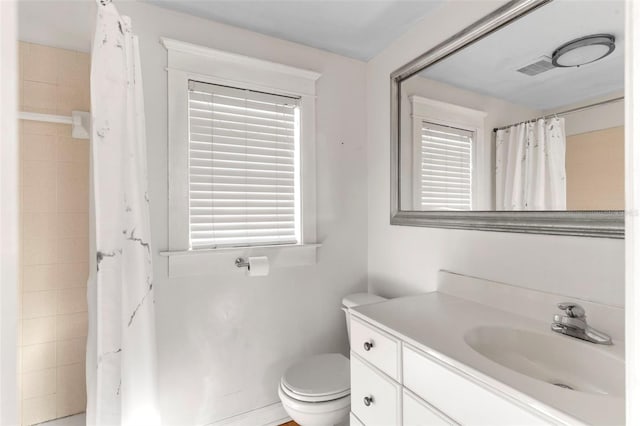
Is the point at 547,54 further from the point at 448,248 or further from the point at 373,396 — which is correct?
the point at 373,396

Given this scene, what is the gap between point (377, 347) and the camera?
1139mm

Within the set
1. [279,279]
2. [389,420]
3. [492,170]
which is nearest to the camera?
[389,420]

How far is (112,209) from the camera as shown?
3.62 ft

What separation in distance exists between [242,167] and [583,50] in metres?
1.57

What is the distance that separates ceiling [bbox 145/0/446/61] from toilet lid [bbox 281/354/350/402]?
1.93 meters

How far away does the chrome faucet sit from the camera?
3.09 ft

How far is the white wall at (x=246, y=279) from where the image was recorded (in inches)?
61.1

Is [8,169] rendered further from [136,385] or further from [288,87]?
[288,87]

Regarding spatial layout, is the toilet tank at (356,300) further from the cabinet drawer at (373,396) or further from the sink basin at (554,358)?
the sink basin at (554,358)

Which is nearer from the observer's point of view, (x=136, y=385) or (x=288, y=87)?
(x=136, y=385)

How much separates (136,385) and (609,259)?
A: 5.71 feet

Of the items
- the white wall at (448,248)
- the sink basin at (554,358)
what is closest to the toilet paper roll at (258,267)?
the white wall at (448,248)

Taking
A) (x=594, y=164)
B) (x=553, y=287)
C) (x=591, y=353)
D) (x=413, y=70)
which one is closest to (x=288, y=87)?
(x=413, y=70)

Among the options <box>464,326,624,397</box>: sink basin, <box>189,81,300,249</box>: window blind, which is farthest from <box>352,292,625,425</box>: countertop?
<box>189,81,300,249</box>: window blind
